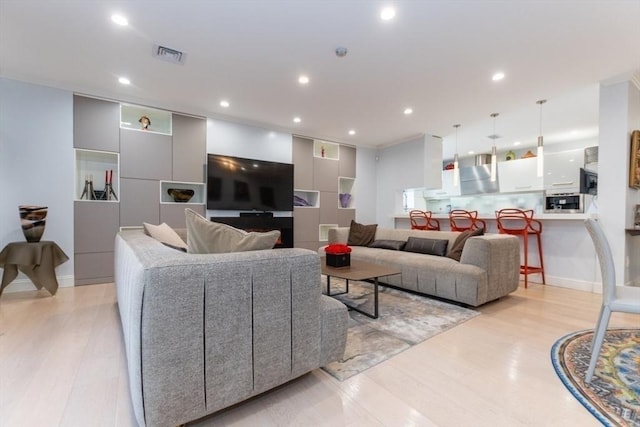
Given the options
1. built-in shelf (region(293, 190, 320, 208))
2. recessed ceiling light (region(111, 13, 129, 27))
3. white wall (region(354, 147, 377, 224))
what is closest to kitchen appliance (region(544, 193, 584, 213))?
white wall (region(354, 147, 377, 224))

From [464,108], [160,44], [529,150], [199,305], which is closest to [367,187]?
[464,108]

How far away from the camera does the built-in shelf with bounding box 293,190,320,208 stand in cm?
533

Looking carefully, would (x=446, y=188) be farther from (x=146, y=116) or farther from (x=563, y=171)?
(x=146, y=116)

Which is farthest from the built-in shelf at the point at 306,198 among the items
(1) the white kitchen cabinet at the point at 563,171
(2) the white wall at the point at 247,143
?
(1) the white kitchen cabinet at the point at 563,171

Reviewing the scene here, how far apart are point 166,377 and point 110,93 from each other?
13.0 feet

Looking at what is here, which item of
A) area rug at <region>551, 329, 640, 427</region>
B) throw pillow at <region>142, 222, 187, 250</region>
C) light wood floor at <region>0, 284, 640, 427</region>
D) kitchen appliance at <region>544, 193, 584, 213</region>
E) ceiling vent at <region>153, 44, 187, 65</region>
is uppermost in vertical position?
ceiling vent at <region>153, 44, 187, 65</region>

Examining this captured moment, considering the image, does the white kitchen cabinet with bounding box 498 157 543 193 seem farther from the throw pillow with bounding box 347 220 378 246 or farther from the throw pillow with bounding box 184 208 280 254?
the throw pillow with bounding box 184 208 280 254

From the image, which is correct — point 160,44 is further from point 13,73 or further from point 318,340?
point 318,340

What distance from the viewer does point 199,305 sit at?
1100 millimetres

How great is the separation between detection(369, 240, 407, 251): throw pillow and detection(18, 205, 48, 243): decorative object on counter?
4.06m

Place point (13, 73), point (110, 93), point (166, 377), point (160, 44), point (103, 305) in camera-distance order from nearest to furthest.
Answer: point (166, 377), point (160, 44), point (103, 305), point (13, 73), point (110, 93)

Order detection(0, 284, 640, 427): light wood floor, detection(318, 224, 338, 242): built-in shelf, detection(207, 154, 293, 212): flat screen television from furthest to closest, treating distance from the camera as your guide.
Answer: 1. detection(318, 224, 338, 242): built-in shelf
2. detection(207, 154, 293, 212): flat screen television
3. detection(0, 284, 640, 427): light wood floor

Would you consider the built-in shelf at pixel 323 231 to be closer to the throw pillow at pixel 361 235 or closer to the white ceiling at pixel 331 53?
the throw pillow at pixel 361 235

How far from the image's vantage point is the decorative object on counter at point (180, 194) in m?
4.13
